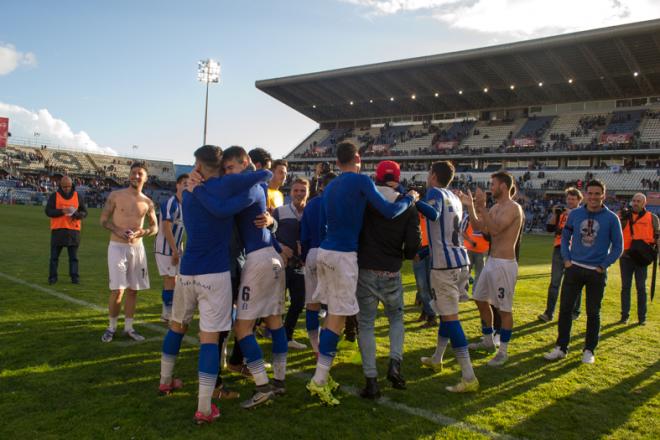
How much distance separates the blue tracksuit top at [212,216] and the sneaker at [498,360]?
3327mm

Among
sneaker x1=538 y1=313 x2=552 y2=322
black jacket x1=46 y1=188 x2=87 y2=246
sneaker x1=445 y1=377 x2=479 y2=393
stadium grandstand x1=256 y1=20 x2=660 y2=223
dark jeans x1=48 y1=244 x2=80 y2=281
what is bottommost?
sneaker x1=445 y1=377 x2=479 y2=393

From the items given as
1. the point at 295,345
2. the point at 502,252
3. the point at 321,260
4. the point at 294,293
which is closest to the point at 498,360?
the point at 502,252

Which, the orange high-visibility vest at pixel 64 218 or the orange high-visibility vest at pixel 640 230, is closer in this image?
the orange high-visibility vest at pixel 640 230

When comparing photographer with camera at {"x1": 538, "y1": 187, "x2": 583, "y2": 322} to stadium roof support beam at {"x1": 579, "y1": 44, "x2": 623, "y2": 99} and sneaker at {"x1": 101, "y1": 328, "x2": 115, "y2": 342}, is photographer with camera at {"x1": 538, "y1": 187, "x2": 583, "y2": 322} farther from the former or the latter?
stadium roof support beam at {"x1": 579, "y1": 44, "x2": 623, "y2": 99}

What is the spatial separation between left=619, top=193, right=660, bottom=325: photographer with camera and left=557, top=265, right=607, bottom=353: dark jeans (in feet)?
8.95

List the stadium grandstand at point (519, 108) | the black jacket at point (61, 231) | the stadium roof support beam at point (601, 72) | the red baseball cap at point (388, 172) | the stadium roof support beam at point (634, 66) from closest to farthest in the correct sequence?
the red baseball cap at point (388, 172) < the black jacket at point (61, 231) < the stadium roof support beam at point (634, 66) < the stadium roof support beam at point (601, 72) < the stadium grandstand at point (519, 108)

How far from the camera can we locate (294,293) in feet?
18.8

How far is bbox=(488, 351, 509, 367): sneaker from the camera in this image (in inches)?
212

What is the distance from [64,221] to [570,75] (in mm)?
43896

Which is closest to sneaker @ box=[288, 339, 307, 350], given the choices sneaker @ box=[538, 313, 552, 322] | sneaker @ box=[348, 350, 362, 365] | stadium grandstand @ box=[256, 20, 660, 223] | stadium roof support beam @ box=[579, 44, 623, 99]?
sneaker @ box=[348, 350, 362, 365]

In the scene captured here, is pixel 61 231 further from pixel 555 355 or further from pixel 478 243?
pixel 555 355

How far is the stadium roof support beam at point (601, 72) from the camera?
38.0m

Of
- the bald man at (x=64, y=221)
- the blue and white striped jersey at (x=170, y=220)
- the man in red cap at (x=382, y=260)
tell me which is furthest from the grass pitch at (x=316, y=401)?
the bald man at (x=64, y=221)

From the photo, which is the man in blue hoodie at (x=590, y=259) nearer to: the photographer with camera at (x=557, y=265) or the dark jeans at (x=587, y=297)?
the dark jeans at (x=587, y=297)
